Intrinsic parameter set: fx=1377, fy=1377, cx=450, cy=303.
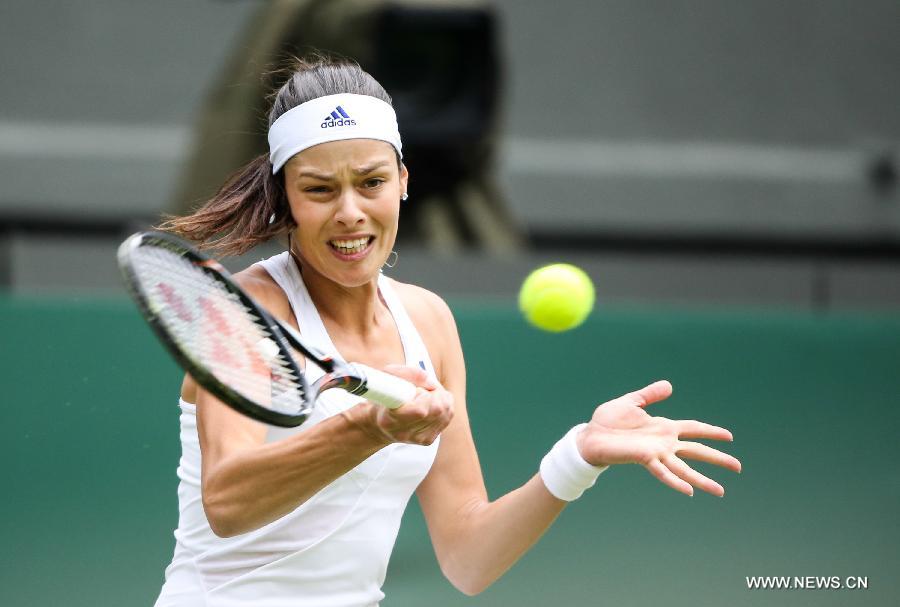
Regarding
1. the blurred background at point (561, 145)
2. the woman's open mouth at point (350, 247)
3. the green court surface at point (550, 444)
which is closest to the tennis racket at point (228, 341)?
the woman's open mouth at point (350, 247)

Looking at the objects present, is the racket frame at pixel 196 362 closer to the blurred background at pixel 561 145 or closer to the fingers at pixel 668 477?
the fingers at pixel 668 477

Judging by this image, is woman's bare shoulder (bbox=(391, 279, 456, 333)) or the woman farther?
woman's bare shoulder (bbox=(391, 279, 456, 333))

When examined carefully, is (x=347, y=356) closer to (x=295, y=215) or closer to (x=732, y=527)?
(x=295, y=215)

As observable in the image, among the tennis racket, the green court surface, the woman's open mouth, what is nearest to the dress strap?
the woman's open mouth

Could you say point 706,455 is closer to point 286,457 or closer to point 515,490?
point 515,490

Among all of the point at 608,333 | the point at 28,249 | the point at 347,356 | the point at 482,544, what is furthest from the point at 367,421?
the point at 28,249

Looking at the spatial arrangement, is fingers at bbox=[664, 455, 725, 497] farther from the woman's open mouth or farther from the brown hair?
the brown hair

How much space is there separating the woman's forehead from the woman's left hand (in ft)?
1.76

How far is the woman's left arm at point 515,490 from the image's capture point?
2.09m

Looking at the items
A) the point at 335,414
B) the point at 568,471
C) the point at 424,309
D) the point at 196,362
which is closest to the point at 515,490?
the point at 568,471

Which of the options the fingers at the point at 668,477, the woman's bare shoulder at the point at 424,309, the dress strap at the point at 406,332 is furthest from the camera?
the woman's bare shoulder at the point at 424,309

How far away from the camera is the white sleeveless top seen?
2203mm

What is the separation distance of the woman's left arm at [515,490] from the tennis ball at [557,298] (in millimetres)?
491

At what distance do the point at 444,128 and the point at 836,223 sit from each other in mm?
2490
